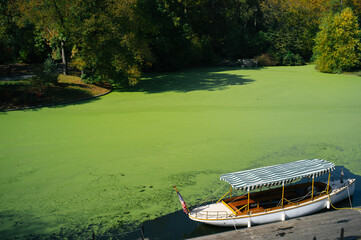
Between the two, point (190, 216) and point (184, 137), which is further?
point (184, 137)

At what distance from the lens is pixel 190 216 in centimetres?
823

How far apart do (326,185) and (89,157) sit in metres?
8.00

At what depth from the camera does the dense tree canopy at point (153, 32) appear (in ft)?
72.6

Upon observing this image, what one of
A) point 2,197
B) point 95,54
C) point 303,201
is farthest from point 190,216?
point 95,54

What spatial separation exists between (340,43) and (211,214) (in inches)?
1115

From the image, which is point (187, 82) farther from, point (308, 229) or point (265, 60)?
point (308, 229)

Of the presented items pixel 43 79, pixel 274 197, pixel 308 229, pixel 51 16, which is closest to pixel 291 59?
pixel 51 16

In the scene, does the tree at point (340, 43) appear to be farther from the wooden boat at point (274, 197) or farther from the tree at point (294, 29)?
the wooden boat at point (274, 197)

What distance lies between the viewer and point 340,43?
102 feet

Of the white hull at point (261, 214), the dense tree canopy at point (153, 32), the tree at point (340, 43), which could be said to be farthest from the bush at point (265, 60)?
the white hull at point (261, 214)

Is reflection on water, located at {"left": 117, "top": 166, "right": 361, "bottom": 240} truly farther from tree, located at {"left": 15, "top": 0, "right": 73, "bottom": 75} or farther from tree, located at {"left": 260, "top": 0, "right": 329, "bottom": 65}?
tree, located at {"left": 260, "top": 0, "right": 329, "bottom": 65}

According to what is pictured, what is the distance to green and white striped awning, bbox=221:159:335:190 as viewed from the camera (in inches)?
320

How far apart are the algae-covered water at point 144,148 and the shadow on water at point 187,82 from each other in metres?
1.60

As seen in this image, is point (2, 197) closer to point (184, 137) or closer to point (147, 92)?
point (184, 137)
